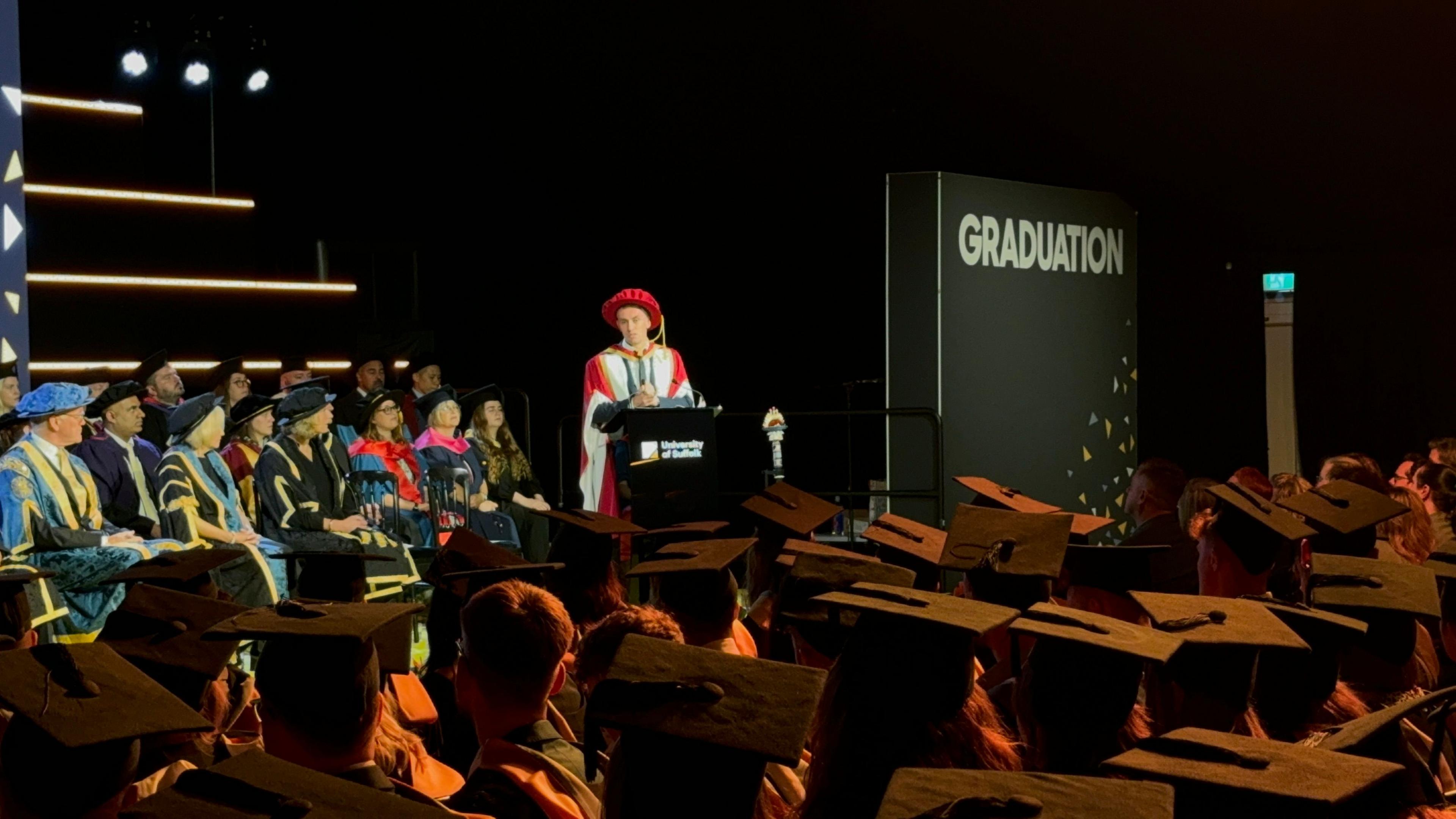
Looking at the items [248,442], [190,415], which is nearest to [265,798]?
[190,415]

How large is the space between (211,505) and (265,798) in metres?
5.67

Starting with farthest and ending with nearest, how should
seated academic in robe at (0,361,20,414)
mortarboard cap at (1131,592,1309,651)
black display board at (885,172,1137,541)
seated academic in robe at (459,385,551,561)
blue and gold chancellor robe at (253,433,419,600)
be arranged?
1. seated academic in robe at (459,385,551,561)
2. seated academic in robe at (0,361,20,414)
3. black display board at (885,172,1137,541)
4. blue and gold chancellor robe at (253,433,419,600)
5. mortarboard cap at (1131,592,1309,651)

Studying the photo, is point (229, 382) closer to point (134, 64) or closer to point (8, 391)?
point (8, 391)

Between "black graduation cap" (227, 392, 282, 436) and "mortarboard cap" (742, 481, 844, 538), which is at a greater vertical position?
"black graduation cap" (227, 392, 282, 436)

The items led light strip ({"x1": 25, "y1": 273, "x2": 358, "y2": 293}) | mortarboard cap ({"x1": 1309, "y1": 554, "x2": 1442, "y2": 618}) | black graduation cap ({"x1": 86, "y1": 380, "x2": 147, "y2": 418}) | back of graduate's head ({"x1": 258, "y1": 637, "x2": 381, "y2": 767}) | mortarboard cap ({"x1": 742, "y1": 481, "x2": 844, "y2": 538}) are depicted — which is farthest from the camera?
led light strip ({"x1": 25, "y1": 273, "x2": 358, "y2": 293})

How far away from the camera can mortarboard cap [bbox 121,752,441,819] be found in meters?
1.71

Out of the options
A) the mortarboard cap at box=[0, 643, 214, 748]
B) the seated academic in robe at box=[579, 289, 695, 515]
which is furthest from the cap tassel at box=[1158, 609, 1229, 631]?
the seated academic in robe at box=[579, 289, 695, 515]

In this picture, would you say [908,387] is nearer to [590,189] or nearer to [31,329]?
[590,189]

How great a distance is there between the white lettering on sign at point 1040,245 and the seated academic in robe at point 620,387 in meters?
1.80

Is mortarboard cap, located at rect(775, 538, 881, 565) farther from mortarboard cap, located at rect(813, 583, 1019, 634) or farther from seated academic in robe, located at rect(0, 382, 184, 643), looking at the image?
seated academic in robe, located at rect(0, 382, 184, 643)

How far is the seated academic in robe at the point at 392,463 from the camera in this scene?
8.61m

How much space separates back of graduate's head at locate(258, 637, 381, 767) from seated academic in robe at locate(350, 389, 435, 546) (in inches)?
250

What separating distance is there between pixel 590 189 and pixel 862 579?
9.34 metres

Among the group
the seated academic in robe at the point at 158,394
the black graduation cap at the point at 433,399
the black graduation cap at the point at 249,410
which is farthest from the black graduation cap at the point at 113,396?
the black graduation cap at the point at 433,399
